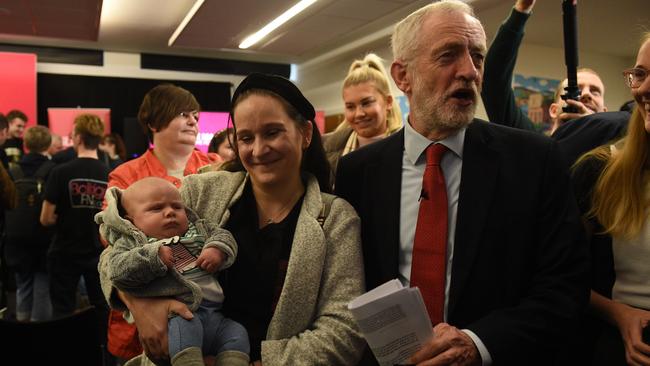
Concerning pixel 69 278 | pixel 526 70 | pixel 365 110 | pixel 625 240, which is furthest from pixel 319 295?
pixel 526 70

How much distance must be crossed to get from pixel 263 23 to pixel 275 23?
0.23 metres

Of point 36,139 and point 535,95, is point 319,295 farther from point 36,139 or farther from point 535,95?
point 535,95

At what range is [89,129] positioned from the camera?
419 centimetres

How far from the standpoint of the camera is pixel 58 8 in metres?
7.80

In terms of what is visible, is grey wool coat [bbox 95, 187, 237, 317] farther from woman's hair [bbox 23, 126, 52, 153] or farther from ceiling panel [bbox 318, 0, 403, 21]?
ceiling panel [bbox 318, 0, 403, 21]

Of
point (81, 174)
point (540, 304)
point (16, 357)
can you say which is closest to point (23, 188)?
point (81, 174)

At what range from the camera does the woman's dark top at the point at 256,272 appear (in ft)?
5.64

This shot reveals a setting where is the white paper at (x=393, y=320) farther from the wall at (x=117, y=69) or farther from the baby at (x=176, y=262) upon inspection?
the wall at (x=117, y=69)

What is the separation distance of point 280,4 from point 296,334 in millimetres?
6752

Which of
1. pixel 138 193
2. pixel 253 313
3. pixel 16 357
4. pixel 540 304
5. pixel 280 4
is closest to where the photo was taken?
pixel 540 304

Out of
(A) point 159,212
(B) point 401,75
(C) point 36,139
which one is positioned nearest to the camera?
(A) point 159,212

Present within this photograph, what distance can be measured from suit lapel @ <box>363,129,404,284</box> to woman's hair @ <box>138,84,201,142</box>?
1.32 m

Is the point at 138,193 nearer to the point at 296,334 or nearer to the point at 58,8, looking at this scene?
the point at 296,334

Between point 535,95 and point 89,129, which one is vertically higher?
point 535,95
